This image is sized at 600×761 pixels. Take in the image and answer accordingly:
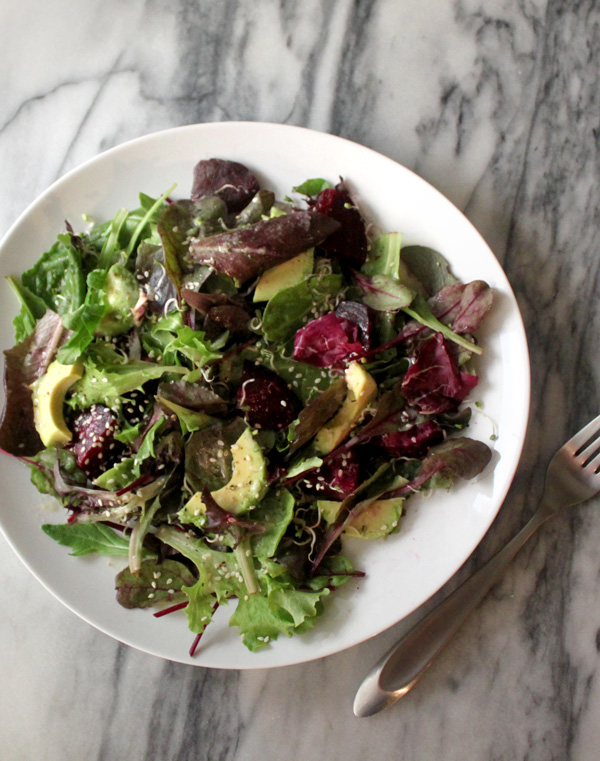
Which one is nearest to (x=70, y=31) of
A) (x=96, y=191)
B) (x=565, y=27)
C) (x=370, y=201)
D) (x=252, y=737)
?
(x=96, y=191)

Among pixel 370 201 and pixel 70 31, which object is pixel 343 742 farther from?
pixel 70 31

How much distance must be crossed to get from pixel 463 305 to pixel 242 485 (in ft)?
Answer: 2.05

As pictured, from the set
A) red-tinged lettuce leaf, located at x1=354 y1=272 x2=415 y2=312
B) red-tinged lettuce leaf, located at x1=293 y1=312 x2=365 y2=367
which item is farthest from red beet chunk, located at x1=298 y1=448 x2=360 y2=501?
red-tinged lettuce leaf, located at x1=354 y1=272 x2=415 y2=312

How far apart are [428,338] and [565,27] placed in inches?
39.7

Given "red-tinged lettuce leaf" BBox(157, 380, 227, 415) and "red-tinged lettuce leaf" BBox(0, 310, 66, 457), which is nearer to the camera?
"red-tinged lettuce leaf" BBox(157, 380, 227, 415)

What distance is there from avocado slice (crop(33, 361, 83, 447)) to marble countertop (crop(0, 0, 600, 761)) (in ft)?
1.57

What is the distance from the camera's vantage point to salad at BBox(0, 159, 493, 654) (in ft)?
4.41

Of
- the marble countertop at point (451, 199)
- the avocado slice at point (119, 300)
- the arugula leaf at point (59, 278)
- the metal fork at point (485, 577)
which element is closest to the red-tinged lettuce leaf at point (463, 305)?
the marble countertop at point (451, 199)

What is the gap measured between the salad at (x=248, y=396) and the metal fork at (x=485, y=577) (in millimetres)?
298

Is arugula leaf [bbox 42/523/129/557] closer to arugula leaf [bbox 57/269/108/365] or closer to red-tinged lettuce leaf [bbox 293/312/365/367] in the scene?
arugula leaf [bbox 57/269/108/365]

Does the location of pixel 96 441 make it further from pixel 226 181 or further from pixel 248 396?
pixel 226 181

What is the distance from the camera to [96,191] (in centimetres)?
150

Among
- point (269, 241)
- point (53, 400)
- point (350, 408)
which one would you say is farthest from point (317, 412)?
point (53, 400)

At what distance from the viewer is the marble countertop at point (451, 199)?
159 cm
